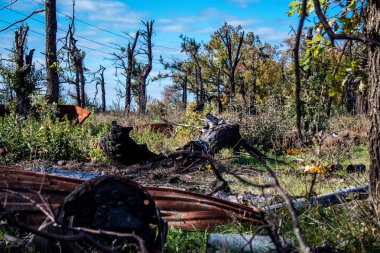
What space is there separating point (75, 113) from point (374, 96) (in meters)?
13.9

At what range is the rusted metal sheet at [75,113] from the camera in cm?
1488

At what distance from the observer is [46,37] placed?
1573cm

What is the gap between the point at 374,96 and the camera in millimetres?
2795

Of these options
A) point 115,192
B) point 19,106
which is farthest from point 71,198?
point 19,106

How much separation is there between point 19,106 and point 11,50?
3532 mm

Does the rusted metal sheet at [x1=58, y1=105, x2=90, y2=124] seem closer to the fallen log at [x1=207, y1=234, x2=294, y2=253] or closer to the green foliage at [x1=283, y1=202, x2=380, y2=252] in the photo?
the green foliage at [x1=283, y1=202, x2=380, y2=252]

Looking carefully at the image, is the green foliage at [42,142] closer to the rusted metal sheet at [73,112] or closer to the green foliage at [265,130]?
the green foliage at [265,130]

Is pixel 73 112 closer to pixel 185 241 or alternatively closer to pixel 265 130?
pixel 265 130

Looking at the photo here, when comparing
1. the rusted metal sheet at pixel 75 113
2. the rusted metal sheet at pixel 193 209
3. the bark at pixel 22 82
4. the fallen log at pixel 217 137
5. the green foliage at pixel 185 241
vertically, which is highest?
the bark at pixel 22 82

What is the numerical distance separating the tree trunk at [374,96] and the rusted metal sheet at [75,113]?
12.5 meters

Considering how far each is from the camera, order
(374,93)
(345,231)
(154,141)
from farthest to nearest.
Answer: (154,141), (374,93), (345,231)

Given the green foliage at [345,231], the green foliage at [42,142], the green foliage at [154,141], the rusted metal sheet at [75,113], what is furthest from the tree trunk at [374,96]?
the rusted metal sheet at [75,113]

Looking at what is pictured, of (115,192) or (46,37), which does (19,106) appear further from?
(115,192)

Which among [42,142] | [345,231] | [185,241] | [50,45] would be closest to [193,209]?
[185,241]
